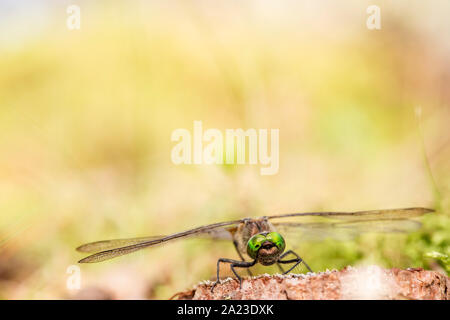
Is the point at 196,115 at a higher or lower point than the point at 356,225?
higher

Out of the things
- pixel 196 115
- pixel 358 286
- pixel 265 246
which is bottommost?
pixel 358 286

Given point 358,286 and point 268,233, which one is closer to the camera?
point 358,286

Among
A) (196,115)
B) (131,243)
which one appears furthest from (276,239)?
(196,115)

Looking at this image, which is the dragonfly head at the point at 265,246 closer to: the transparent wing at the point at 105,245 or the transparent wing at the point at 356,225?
the transparent wing at the point at 356,225

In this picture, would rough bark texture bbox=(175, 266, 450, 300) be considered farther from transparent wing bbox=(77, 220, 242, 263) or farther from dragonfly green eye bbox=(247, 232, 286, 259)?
transparent wing bbox=(77, 220, 242, 263)

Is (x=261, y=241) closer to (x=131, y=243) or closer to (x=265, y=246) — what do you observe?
(x=265, y=246)

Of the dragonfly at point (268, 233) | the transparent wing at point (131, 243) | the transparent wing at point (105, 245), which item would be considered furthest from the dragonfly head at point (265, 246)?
the transparent wing at point (105, 245)

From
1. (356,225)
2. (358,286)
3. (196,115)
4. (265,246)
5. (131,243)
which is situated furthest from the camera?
(196,115)
